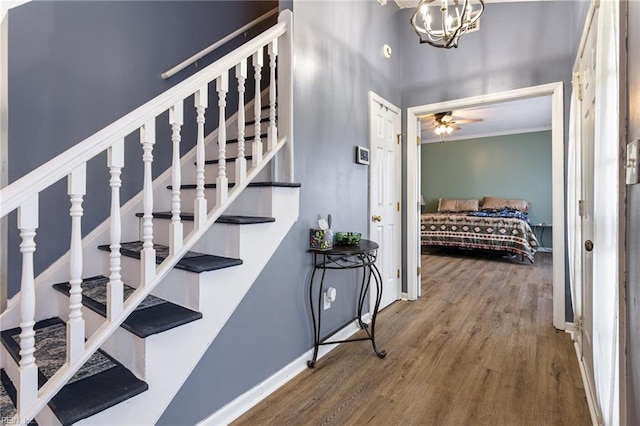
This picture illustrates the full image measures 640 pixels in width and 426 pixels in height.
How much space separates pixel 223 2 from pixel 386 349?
11.2ft

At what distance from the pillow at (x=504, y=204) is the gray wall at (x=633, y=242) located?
6.45m

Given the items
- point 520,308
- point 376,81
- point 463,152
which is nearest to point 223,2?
point 376,81

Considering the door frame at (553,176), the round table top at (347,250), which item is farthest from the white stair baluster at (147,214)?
the door frame at (553,176)

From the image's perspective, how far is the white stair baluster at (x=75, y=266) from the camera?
1.09 meters

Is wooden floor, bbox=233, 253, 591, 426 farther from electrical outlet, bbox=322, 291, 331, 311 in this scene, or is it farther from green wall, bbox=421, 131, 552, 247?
A: green wall, bbox=421, 131, 552, 247

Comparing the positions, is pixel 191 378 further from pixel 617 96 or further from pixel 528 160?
pixel 528 160

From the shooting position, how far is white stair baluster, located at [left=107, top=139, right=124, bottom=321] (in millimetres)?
1190

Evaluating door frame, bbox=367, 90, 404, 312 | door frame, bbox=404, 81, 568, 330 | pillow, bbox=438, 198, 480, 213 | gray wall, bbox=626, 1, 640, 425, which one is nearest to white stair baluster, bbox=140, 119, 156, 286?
gray wall, bbox=626, 1, 640, 425

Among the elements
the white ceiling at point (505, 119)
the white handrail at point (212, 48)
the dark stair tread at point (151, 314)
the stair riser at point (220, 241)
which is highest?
the white ceiling at point (505, 119)

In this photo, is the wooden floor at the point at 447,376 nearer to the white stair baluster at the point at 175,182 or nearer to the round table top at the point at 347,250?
the round table top at the point at 347,250

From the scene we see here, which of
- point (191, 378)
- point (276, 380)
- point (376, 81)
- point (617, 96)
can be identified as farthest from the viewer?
point (376, 81)

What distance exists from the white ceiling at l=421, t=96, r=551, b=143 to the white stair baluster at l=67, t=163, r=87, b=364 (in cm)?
488

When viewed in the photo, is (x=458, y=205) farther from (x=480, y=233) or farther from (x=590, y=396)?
(x=590, y=396)

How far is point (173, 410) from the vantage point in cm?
142
